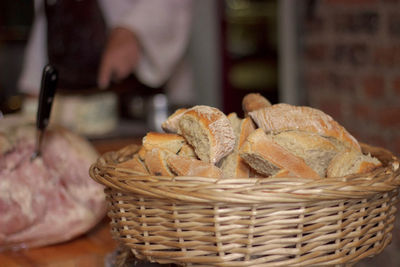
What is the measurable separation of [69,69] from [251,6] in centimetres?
179

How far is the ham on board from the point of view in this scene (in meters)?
0.90

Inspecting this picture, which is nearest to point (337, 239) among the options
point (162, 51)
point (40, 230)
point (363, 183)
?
point (363, 183)

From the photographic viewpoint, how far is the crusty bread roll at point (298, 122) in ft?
2.27

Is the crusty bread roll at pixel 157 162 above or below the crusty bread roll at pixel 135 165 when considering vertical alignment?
above

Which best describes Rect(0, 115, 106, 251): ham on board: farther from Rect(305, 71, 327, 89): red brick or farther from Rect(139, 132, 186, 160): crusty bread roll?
Rect(305, 71, 327, 89): red brick

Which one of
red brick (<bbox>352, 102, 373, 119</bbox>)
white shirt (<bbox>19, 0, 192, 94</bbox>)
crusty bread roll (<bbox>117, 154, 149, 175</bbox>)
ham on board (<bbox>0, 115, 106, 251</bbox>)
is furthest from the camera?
white shirt (<bbox>19, 0, 192, 94</bbox>)

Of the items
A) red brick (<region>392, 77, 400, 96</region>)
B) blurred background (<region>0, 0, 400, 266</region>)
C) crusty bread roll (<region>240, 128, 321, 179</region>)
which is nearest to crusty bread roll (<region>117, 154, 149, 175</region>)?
crusty bread roll (<region>240, 128, 321, 179</region>)

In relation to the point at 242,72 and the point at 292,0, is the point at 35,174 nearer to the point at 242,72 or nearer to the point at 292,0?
the point at 292,0

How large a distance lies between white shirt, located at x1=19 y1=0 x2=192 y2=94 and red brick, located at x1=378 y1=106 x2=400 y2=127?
74 cm

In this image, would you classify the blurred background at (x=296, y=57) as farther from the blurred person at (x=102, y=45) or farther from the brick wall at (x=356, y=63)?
the blurred person at (x=102, y=45)

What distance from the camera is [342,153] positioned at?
2.14 ft

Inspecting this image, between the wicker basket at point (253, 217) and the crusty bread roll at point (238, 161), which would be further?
the crusty bread roll at point (238, 161)

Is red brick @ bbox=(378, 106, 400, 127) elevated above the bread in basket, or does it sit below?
below

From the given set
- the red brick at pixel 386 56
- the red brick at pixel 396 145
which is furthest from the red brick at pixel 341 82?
the red brick at pixel 396 145
